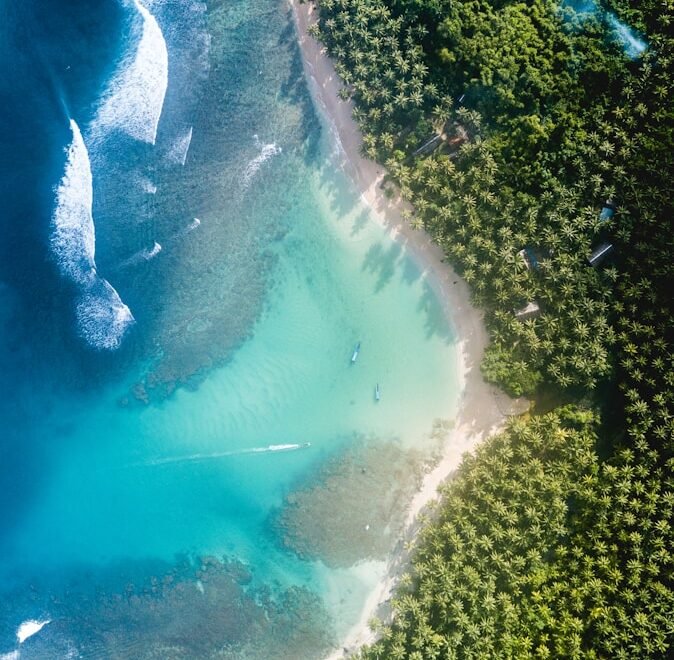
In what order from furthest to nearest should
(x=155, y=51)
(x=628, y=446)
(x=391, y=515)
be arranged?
(x=155, y=51), (x=391, y=515), (x=628, y=446)

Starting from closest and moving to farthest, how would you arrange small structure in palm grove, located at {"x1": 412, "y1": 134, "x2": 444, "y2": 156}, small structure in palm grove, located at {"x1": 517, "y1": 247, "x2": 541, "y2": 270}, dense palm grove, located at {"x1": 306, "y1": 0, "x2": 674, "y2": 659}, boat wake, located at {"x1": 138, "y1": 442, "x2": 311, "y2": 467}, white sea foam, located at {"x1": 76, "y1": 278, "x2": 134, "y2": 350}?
dense palm grove, located at {"x1": 306, "y1": 0, "x2": 674, "y2": 659} < small structure in palm grove, located at {"x1": 517, "y1": 247, "x2": 541, "y2": 270} < small structure in palm grove, located at {"x1": 412, "y1": 134, "x2": 444, "y2": 156} < boat wake, located at {"x1": 138, "y1": 442, "x2": 311, "y2": 467} < white sea foam, located at {"x1": 76, "y1": 278, "x2": 134, "y2": 350}

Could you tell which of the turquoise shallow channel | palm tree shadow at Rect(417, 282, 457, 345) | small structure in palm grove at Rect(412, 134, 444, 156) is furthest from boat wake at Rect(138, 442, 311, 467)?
small structure in palm grove at Rect(412, 134, 444, 156)

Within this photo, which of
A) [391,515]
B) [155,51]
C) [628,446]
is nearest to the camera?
[628,446]

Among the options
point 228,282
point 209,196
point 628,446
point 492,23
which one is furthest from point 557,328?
point 209,196

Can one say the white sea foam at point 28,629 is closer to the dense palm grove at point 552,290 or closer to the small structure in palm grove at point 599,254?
the dense palm grove at point 552,290

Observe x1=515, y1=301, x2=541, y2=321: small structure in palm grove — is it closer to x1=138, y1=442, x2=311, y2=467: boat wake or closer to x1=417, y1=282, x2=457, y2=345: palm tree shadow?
x1=417, y1=282, x2=457, y2=345: palm tree shadow

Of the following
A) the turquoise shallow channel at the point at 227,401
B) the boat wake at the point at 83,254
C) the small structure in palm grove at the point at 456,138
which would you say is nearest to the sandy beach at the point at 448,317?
the turquoise shallow channel at the point at 227,401

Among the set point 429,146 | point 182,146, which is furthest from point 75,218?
point 429,146

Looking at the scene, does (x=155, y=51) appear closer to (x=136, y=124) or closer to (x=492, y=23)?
(x=136, y=124)
